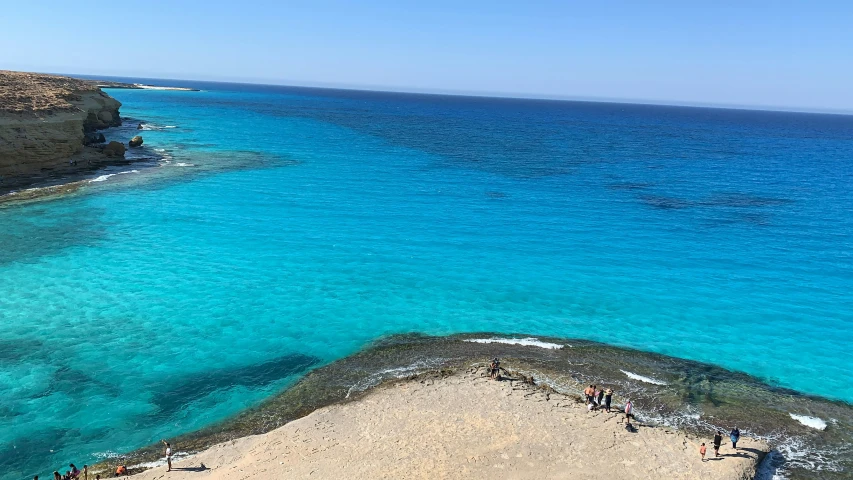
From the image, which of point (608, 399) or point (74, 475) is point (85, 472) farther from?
point (608, 399)

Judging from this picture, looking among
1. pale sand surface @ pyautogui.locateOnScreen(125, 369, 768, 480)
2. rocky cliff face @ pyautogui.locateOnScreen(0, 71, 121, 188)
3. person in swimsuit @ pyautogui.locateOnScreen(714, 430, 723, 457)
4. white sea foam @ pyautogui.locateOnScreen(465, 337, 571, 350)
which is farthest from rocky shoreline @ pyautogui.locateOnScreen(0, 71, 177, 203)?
person in swimsuit @ pyautogui.locateOnScreen(714, 430, 723, 457)

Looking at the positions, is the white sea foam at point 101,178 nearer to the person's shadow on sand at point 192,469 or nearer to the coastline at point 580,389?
the coastline at point 580,389

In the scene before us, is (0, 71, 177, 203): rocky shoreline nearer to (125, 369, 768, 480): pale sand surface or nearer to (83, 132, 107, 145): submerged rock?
(83, 132, 107, 145): submerged rock

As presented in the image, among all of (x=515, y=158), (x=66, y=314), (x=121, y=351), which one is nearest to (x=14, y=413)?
(x=121, y=351)

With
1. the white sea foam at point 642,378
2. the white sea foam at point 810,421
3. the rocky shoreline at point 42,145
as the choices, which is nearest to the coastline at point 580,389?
the white sea foam at point 642,378

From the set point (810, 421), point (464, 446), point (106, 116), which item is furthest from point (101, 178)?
point (810, 421)
